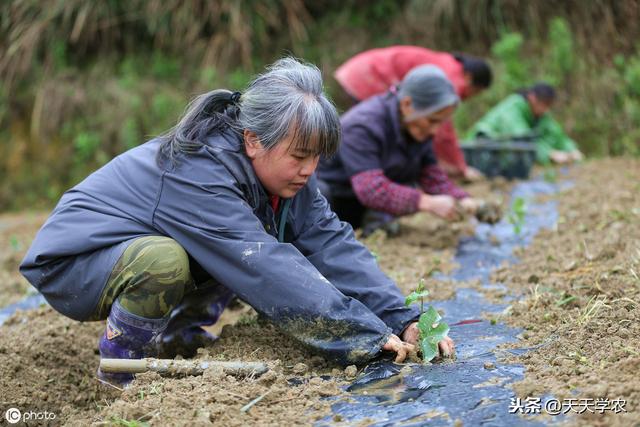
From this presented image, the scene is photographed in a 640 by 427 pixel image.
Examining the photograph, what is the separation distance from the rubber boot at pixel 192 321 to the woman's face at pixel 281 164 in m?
0.64

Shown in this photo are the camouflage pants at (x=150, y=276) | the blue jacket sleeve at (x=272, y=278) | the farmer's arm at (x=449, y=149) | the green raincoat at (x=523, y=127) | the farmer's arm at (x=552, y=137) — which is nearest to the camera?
the blue jacket sleeve at (x=272, y=278)

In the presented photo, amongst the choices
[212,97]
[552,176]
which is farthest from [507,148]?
[212,97]

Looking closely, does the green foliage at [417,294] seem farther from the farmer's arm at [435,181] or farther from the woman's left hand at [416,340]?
the farmer's arm at [435,181]

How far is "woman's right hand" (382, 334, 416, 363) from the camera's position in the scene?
222 cm

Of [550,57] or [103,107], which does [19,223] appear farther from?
[550,57]

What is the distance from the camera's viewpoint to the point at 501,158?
19.0 feet

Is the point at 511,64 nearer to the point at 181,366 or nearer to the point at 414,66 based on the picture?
the point at 414,66

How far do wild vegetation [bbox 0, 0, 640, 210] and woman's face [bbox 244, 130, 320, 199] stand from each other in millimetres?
5424

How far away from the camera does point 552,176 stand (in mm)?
5789

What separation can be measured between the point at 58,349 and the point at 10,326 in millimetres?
533

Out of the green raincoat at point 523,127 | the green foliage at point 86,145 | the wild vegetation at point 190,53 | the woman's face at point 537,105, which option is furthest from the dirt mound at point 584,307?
the green foliage at point 86,145

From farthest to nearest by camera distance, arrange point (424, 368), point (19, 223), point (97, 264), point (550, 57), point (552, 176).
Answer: point (550, 57)
point (19, 223)
point (552, 176)
point (97, 264)
point (424, 368)

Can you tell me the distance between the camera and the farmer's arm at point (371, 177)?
13.4 feet

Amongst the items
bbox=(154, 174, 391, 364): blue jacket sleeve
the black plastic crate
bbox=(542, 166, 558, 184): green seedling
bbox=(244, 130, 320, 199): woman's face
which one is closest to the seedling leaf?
bbox=(154, 174, 391, 364): blue jacket sleeve
